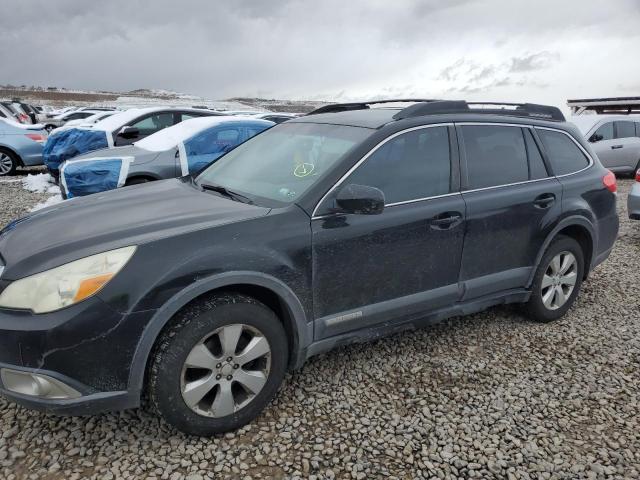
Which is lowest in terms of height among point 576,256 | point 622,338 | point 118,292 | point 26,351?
point 622,338

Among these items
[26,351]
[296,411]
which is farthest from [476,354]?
[26,351]

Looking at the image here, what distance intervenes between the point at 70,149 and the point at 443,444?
8.69 m

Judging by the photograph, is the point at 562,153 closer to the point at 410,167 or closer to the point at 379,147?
the point at 410,167

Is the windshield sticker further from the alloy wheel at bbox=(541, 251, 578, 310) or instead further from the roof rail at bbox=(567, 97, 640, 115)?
the roof rail at bbox=(567, 97, 640, 115)

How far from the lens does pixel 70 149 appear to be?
903 cm

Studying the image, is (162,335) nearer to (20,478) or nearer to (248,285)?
(248,285)

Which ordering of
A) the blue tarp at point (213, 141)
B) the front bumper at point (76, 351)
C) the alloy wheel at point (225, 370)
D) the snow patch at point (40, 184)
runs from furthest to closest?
the snow patch at point (40, 184) < the blue tarp at point (213, 141) < the alloy wheel at point (225, 370) < the front bumper at point (76, 351)

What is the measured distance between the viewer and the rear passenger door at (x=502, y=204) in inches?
134

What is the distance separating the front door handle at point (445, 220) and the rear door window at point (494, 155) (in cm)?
28

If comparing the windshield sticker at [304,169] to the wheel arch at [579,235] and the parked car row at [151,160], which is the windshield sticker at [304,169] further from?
the parked car row at [151,160]

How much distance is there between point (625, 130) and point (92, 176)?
12.2 meters

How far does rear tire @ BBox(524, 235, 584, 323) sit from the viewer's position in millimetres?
3904

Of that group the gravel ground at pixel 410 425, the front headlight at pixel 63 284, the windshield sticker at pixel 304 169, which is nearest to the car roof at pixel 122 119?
the windshield sticker at pixel 304 169

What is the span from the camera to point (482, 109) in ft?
12.2
